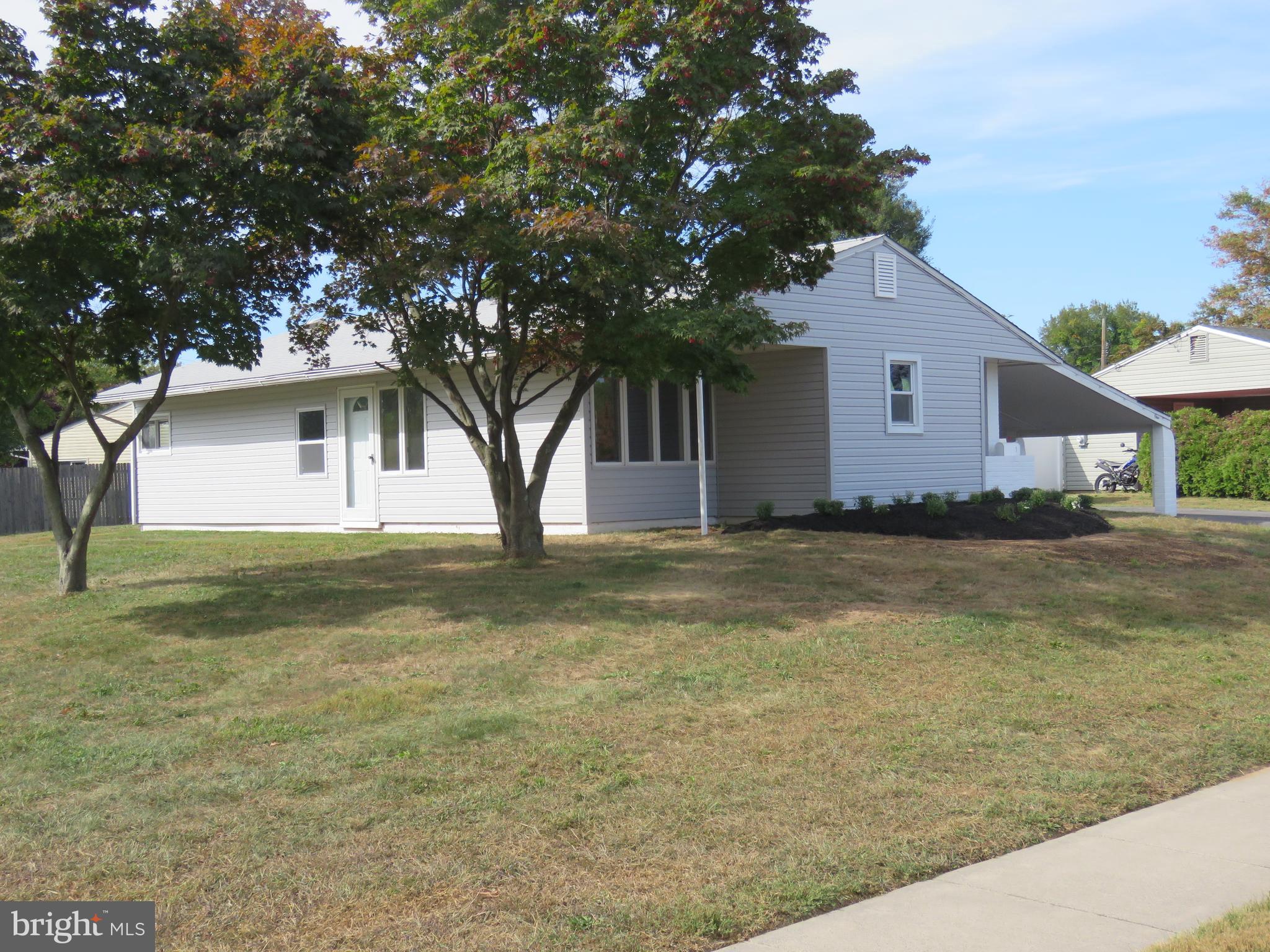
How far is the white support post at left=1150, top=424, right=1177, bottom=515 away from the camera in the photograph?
21109 millimetres

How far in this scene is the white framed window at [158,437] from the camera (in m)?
23.3

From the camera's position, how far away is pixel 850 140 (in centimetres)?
1218

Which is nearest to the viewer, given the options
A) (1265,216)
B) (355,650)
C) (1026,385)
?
(355,650)

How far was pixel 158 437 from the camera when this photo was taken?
23656 millimetres

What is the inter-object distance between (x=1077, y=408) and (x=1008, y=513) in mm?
7352

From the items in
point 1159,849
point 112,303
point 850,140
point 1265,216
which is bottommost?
point 1159,849

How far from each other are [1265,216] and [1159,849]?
145ft

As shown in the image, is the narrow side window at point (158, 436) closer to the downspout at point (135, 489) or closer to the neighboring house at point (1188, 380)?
the downspout at point (135, 489)

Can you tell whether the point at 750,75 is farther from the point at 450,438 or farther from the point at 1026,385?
the point at 1026,385

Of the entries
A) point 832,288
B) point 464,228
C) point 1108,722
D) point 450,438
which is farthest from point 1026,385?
point 1108,722

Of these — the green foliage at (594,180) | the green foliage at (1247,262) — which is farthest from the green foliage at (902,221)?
the green foliage at (594,180)

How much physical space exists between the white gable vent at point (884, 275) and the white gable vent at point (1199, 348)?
→ 1937 centimetres

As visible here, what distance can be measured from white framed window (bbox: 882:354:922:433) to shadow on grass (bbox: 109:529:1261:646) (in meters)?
4.86

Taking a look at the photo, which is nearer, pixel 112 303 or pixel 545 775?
pixel 545 775
